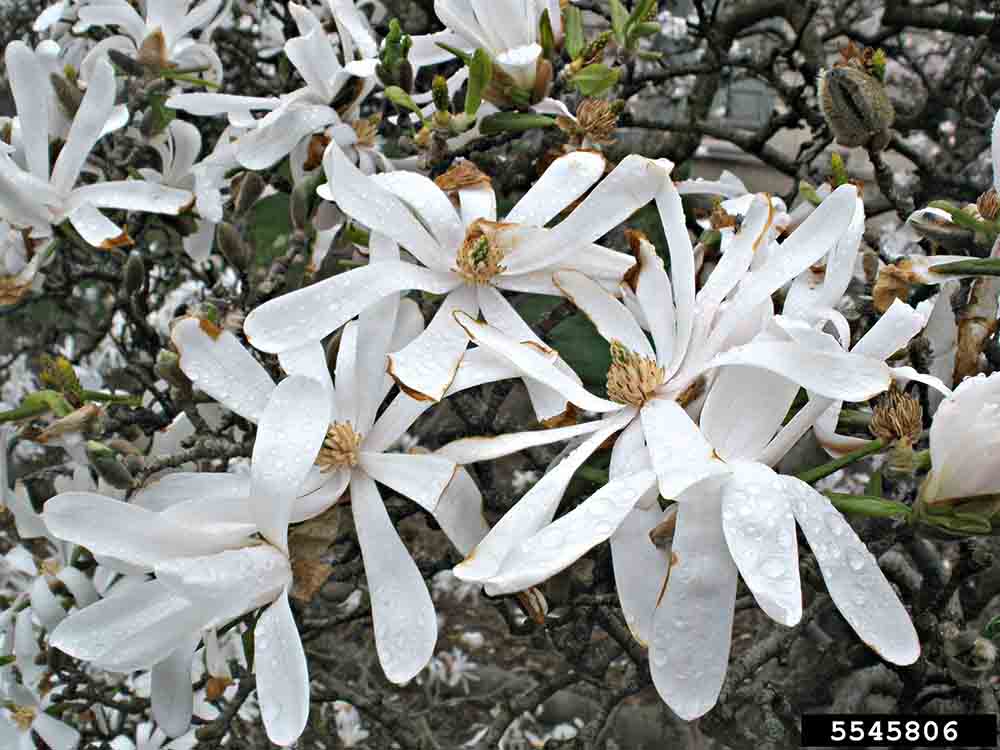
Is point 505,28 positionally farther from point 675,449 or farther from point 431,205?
point 675,449

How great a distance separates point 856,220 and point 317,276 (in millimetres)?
566

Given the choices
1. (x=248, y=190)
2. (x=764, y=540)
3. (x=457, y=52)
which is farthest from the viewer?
(x=248, y=190)

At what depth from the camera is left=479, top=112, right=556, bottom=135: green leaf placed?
2.81ft

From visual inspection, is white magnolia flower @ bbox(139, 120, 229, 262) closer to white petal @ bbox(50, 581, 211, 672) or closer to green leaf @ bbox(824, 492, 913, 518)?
white petal @ bbox(50, 581, 211, 672)

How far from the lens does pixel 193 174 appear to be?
117 centimetres

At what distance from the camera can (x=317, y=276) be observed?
40.3 inches

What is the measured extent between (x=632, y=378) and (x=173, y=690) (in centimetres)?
39

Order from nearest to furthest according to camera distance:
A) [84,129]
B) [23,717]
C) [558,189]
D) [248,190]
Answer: [558,189] → [84,129] → [248,190] → [23,717]

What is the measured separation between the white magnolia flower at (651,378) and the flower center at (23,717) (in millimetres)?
933

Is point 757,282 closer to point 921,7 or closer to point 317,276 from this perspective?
point 317,276

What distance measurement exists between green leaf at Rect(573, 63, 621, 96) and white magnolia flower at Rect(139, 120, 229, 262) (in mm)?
464

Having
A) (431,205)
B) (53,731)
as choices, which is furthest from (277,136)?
(53,731)

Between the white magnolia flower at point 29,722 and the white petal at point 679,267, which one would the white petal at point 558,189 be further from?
the white magnolia flower at point 29,722

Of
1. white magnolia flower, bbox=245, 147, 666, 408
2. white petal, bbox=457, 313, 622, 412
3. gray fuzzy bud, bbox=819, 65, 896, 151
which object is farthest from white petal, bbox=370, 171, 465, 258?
gray fuzzy bud, bbox=819, 65, 896, 151
